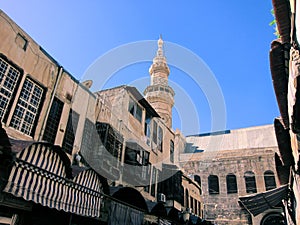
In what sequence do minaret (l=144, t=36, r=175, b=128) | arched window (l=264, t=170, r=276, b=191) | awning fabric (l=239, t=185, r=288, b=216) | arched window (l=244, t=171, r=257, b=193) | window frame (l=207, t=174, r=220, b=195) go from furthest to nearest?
minaret (l=144, t=36, r=175, b=128), window frame (l=207, t=174, r=220, b=195), arched window (l=244, t=171, r=257, b=193), arched window (l=264, t=170, r=276, b=191), awning fabric (l=239, t=185, r=288, b=216)

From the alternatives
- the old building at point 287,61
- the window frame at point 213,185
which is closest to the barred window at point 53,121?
the old building at point 287,61

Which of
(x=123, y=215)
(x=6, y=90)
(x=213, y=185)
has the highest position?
(x=213, y=185)

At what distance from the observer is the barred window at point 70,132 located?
892cm

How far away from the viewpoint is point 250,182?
27.9 meters

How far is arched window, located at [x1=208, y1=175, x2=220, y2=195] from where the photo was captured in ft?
94.3

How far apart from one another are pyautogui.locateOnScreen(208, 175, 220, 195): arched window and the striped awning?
23855 mm

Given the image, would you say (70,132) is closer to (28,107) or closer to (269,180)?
(28,107)

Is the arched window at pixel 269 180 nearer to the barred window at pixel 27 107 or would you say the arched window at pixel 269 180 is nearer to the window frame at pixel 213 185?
the window frame at pixel 213 185

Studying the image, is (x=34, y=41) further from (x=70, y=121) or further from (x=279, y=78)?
(x=279, y=78)

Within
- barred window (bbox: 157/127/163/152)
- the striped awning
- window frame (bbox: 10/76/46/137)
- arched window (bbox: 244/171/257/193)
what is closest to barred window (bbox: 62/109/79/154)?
window frame (bbox: 10/76/46/137)

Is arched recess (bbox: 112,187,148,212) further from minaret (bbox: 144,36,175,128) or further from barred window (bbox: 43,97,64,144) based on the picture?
minaret (bbox: 144,36,175,128)

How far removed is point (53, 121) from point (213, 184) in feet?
81.9

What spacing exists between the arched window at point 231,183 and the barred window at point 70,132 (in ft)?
78.8

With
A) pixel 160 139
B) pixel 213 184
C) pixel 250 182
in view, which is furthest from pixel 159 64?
pixel 160 139
